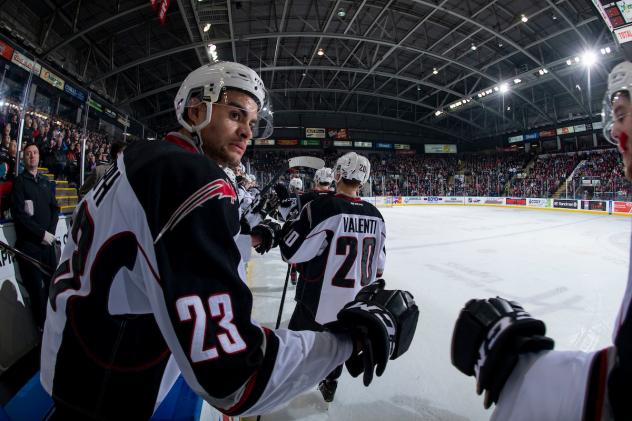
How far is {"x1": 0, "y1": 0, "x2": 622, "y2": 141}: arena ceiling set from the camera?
1238 centimetres

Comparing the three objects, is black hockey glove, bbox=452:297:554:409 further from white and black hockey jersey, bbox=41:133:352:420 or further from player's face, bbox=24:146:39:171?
player's face, bbox=24:146:39:171

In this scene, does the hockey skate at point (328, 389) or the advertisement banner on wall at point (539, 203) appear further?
the advertisement banner on wall at point (539, 203)

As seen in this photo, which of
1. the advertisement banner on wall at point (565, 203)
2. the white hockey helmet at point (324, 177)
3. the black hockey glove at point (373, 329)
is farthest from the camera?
the advertisement banner on wall at point (565, 203)

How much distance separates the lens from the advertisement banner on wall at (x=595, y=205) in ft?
48.1

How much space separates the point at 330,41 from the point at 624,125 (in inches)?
730

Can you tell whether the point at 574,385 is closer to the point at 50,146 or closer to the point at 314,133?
the point at 50,146

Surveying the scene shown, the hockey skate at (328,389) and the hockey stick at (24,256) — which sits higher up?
the hockey stick at (24,256)

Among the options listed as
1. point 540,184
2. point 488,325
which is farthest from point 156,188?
point 540,184

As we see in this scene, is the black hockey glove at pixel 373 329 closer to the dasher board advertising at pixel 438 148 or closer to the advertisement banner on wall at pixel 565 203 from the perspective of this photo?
the advertisement banner on wall at pixel 565 203

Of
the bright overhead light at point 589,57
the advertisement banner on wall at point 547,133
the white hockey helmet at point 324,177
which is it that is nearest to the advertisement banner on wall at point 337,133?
the advertisement banner on wall at point 547,133

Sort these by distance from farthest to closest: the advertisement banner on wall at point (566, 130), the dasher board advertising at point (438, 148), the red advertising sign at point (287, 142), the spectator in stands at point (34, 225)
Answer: the dasher board advertising at point (438, 148), the red advertising sign at point (287, 142), the advertisement banner on wall at point (566, 130), the spectator in stands at point (34, 225)

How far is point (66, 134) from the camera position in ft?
29.0

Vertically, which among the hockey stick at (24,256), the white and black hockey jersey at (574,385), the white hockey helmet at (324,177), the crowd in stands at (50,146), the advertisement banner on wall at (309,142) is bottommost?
the white and black hockey jersey at (574,385)

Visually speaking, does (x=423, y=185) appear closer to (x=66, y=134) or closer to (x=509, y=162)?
(x=509, y=162)
